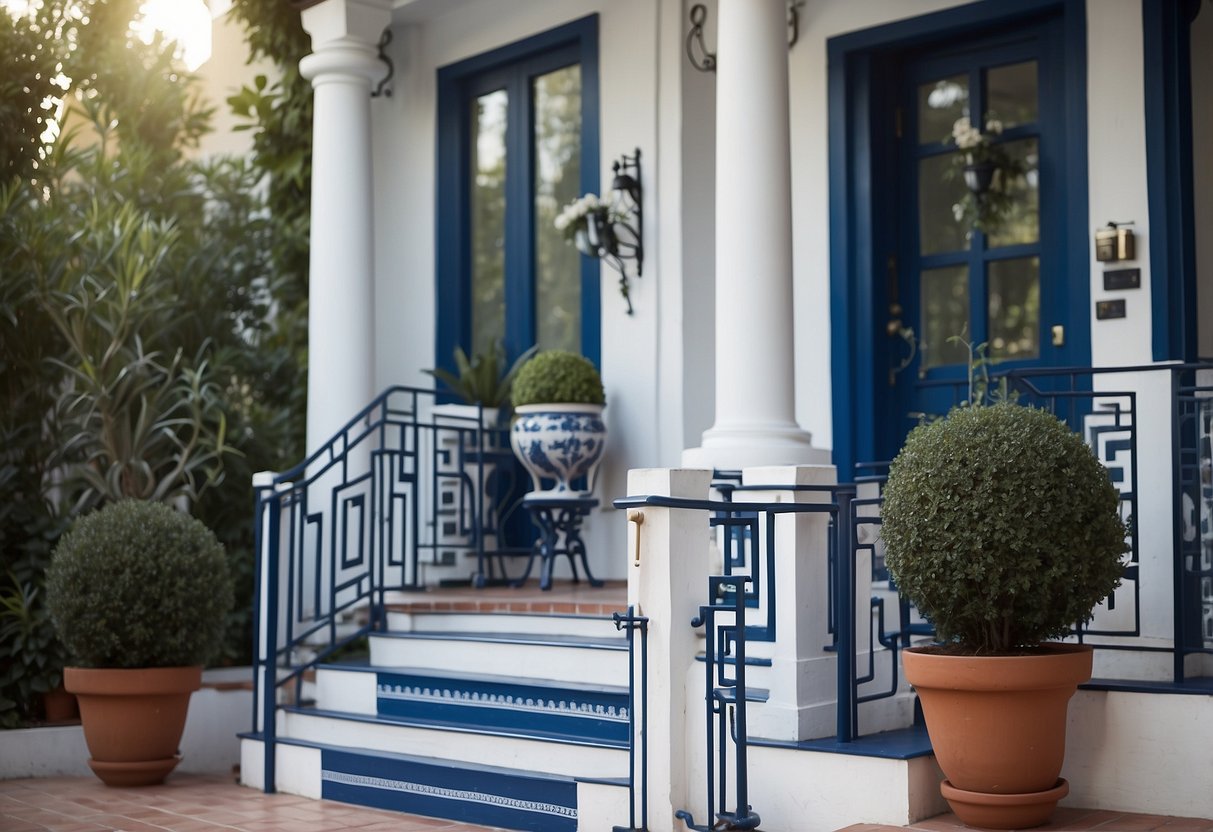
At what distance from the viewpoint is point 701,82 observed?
7391 mm

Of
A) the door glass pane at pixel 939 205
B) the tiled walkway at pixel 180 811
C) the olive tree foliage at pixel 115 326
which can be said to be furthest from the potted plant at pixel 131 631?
the door glass pane at pixel 939 205

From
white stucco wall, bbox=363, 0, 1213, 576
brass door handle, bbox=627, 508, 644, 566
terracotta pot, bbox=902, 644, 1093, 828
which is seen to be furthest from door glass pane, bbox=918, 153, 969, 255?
terracotta pot, bbox=902, 644, 1093, 828

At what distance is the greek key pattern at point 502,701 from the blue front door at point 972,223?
2.25m

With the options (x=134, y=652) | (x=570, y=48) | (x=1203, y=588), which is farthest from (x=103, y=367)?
(x=1203, y=588)

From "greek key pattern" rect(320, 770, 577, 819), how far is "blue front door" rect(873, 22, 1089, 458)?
2.68 meters

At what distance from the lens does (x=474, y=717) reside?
19.0 ft

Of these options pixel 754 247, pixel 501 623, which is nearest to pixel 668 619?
pixel 754 247

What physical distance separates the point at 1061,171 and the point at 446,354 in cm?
377

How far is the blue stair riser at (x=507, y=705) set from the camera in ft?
17.3

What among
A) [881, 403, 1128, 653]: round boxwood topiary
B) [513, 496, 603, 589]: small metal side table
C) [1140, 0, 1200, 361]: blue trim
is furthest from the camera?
[513, 496, 603, 589]: small metal side table

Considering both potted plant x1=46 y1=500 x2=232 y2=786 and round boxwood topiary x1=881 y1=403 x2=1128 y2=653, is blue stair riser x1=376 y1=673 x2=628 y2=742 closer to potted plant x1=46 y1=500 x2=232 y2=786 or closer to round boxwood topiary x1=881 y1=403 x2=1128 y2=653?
potted plant x1=46 y1=500 x2=232 y2=786

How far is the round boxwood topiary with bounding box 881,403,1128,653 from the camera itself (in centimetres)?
396

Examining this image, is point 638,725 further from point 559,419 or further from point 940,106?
point 940,106

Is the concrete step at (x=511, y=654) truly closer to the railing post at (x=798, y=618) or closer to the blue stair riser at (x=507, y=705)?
the blue stair riser at (x=507, y=705)
